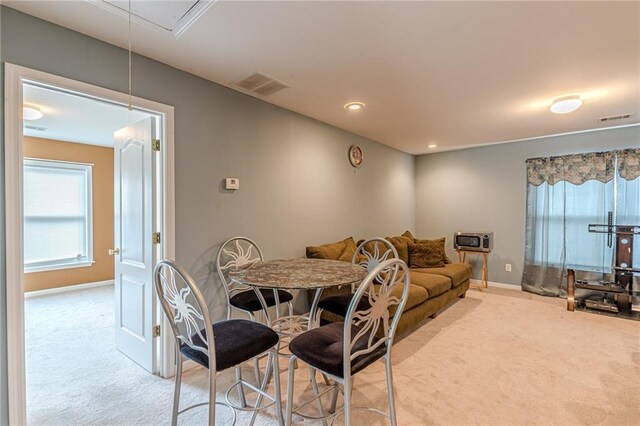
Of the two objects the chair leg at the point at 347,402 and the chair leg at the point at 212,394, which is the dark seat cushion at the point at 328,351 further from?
the chair leg at the point at 212,394

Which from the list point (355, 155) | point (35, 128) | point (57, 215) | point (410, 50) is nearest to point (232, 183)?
point (410, 50)

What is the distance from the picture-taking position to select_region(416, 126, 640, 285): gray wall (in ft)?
14.6

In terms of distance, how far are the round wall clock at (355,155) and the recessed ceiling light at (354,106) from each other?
0.98m

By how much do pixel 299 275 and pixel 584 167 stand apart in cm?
450

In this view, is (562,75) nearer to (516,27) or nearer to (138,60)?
(516,27)

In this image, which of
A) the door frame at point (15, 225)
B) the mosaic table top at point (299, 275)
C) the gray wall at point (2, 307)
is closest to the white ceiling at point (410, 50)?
the door frame at point (15, 225)

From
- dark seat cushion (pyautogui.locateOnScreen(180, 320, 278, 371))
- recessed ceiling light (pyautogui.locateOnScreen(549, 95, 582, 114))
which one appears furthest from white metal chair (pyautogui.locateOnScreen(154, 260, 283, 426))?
recessed ceiling light (pyautogui.locateOnScreen(549, 95, 582, 114))

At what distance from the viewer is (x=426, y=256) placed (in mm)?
4234

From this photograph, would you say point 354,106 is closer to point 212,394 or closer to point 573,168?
point 212,394

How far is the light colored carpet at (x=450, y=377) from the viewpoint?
6.07 feet

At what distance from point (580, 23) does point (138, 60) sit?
2.83 meters

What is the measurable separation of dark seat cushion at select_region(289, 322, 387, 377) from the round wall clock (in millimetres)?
2875

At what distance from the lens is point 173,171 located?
2285mm

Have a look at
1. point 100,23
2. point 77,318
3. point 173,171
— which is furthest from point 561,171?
point 77,318
